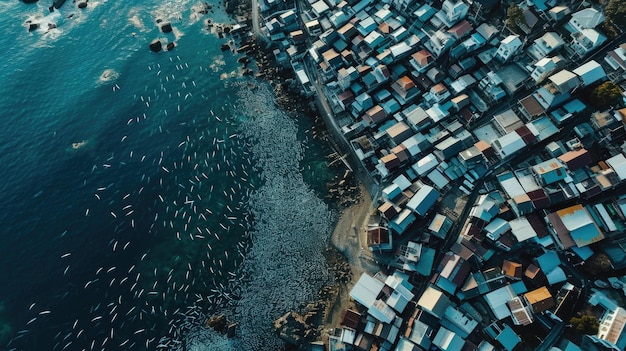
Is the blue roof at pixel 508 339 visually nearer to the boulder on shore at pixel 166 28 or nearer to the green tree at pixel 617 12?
the green tree at pixel 617 12

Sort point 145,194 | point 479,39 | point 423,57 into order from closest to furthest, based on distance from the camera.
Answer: point 145,194 → point 479,39 → point 423,57

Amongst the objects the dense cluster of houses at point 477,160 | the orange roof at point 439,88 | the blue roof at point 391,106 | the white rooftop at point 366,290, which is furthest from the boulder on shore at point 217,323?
the orange roof at point 439,88

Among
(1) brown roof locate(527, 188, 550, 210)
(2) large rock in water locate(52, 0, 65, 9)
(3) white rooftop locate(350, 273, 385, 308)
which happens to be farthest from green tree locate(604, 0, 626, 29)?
(2) large rock in water locate(52, 0, 65, 9)

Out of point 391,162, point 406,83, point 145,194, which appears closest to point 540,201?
point 391,162

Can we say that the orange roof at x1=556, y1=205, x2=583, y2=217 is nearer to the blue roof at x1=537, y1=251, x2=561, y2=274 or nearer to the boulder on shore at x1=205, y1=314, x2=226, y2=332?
the blue roof at x1=537, y1=251, x2=561, y2=274

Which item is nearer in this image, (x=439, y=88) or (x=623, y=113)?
(x=623, y=113)

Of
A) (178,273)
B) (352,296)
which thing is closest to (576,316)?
(352,296)

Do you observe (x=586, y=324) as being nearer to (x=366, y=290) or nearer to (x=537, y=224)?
(x=537, y=224)
